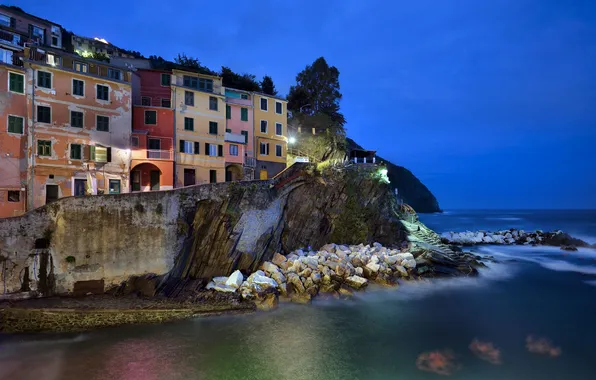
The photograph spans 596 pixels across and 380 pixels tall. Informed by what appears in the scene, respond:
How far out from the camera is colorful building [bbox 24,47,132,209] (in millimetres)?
21594

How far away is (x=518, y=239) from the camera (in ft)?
153

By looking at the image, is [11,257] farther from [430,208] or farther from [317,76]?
[430,208]

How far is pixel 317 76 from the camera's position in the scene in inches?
2007

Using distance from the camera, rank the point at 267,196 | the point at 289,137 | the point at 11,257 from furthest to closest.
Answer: the point at 289,137 → the point at 267,196 → the point at 11,257

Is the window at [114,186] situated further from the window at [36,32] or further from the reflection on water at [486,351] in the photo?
the window at [36,32]

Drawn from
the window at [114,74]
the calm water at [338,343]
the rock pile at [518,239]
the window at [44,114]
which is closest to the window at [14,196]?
the window at [44,114]

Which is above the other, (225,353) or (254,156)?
(254,156)

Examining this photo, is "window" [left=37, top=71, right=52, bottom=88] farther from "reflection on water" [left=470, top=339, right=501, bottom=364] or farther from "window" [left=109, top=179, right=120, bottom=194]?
"reflection on water" [left=470, top=339, right=501, bottom=364]

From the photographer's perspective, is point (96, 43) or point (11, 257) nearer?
point (11, 257)

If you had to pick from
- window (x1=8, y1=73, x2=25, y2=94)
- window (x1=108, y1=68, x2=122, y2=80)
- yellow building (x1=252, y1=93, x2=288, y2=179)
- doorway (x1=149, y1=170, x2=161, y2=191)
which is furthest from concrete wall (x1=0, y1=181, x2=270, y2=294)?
yellow building (x1=252, y1=93, x2=288, y2=179)

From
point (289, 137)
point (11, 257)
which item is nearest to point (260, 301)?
point (11, 257)

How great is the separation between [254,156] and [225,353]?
21.9 meters

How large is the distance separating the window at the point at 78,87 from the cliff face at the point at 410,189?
90541 millimetres

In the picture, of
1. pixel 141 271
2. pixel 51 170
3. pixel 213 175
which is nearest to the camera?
pixel 141 271
